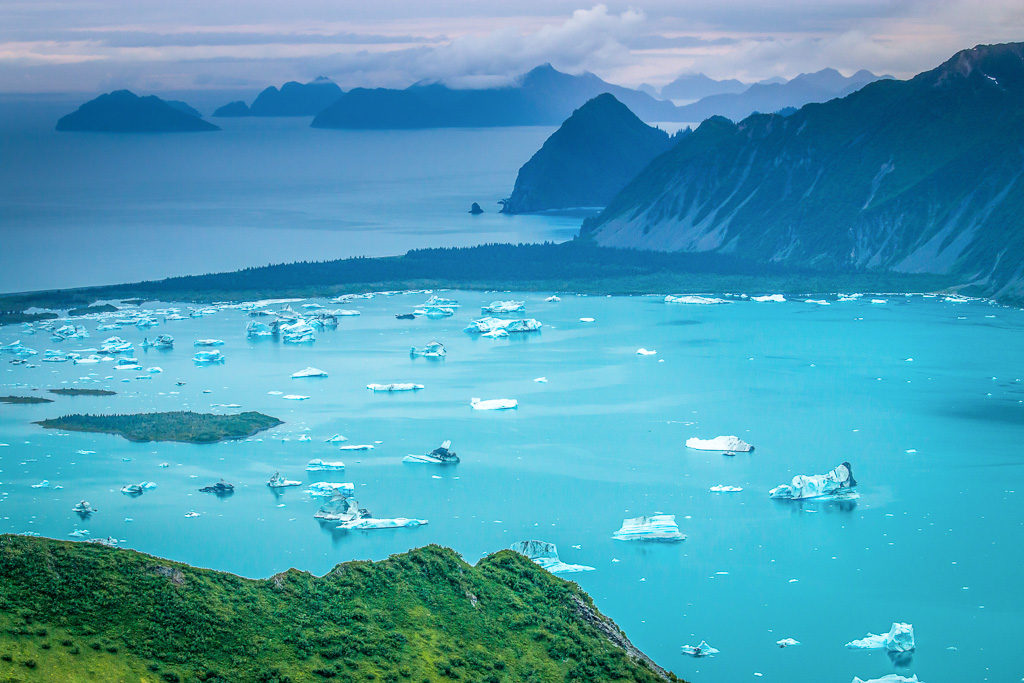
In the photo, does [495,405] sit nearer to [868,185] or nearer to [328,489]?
[328,489]

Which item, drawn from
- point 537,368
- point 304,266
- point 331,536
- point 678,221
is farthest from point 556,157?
point 331,536

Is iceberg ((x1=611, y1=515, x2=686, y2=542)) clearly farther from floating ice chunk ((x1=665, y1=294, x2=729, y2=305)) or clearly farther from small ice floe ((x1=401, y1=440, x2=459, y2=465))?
floating ice chunk ((x1=665, y1=294, x2=729, y2=305))

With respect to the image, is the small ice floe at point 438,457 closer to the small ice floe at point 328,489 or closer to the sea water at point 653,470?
the sea water at point 653,470

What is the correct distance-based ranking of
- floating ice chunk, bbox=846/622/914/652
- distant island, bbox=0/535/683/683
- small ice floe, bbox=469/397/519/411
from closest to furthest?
distant island, bbox=0/535/683/683
floating ice chunk, bbox=846/622/914/652
small ice floe, bbox=469/397/519/411

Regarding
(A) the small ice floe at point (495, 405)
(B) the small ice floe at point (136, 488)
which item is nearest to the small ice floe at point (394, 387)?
(A) the small ice floe at point (495, 405)

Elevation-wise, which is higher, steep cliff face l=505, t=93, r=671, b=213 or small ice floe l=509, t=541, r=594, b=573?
steep cliff face l=505, t=93, r=671, b=213

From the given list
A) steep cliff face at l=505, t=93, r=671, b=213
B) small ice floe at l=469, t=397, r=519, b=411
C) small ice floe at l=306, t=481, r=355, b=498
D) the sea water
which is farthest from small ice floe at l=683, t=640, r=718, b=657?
steep cliff face at l=505, t=93, r=671, b=213
